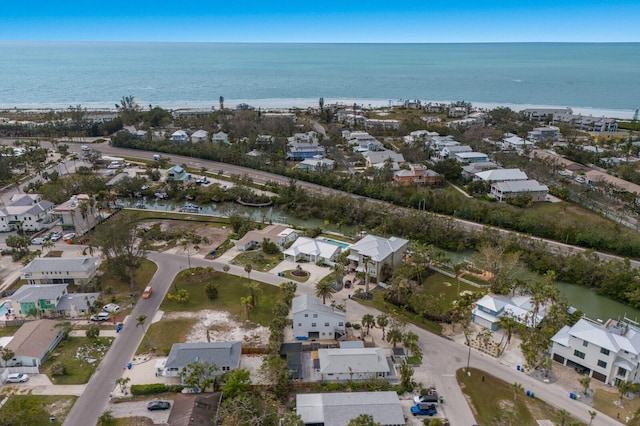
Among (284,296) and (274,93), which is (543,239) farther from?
(274,93)

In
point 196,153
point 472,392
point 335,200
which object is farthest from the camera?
point 196,153

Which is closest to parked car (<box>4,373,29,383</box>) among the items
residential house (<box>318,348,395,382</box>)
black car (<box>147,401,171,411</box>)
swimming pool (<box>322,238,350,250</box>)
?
black car (<box>147,401,171,411</box>)

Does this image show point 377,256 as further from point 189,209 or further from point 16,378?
point 189,209

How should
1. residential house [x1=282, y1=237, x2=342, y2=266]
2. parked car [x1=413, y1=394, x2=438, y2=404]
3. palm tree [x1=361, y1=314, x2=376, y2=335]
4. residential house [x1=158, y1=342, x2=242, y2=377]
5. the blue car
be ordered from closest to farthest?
the blue car < parked car [x1=413, y1=394, x2=438, y2=404] < residential house [x1=158, y1=342, x2=242, y2=377] < palm tree [x1=361, y1=314, x2=376, y2=335] < residential house [x1=282, y1=237, x2=342, y2=266]

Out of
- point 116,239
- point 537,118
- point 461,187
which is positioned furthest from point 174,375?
point 537,118

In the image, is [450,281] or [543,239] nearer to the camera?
[450,281]

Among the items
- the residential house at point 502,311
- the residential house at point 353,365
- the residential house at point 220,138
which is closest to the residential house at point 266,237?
the residential house at point 353,365

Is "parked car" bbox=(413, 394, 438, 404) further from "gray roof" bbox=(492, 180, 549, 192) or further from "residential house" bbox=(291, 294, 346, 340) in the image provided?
"gray roof" bbox=(492, 180, 549, 192)
